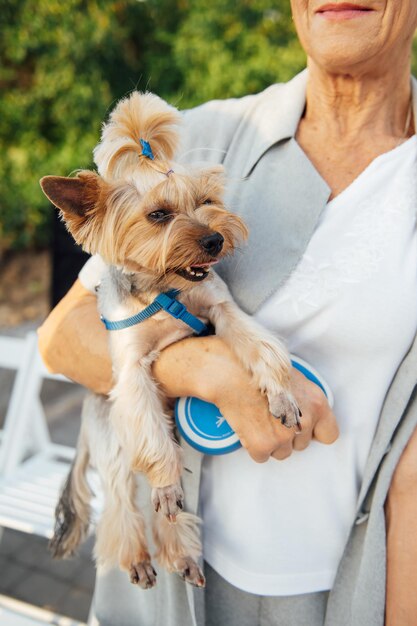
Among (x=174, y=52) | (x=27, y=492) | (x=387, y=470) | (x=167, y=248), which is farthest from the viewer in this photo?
(x=174, y=52)

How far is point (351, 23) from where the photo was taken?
162 cm

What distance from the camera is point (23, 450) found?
3773 millimetres

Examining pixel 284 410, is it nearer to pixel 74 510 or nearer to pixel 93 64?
pixel 74 510

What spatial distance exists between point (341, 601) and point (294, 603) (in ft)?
0.46

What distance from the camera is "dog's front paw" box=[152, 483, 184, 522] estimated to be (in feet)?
5.53

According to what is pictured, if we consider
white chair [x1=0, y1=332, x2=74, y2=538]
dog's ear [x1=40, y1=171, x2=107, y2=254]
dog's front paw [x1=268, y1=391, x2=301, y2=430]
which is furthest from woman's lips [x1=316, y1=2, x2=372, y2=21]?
white chair [x1=0, y1=332, x2=74, y2=538]

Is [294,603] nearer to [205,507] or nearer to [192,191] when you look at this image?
[205,507]

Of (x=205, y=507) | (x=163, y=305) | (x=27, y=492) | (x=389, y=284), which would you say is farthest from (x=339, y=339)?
(x=27, y=492)

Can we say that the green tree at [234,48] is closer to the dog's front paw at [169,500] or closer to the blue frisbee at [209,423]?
the blue frisbee at [209,423]

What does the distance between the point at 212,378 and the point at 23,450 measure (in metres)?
2.54

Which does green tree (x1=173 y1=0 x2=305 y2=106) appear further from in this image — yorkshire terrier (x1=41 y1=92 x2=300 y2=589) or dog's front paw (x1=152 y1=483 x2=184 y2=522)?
dog's front paw (x1=152 y1=483 x2=184 y2=522)

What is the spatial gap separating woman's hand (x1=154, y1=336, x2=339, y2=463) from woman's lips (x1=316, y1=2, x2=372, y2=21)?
975mm

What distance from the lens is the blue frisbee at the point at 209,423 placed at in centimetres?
168

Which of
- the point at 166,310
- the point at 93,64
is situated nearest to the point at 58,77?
the point at 93,64
